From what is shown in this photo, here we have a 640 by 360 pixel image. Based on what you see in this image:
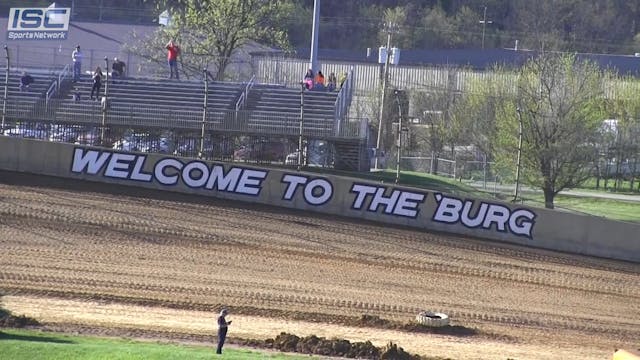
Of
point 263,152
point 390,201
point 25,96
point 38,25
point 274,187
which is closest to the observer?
point 390,201

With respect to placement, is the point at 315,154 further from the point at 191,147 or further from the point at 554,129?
the point at 554,129

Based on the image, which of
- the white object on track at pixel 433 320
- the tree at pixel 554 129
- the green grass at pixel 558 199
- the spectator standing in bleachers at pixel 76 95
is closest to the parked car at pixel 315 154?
the green grass at pixel 558 199

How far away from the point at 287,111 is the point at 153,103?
4.72m

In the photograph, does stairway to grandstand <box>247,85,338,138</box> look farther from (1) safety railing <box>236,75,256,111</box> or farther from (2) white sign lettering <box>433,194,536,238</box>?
(2) white sign lettering <box>433,194,536,238</box>

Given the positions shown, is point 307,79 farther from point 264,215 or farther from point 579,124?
point 264,215

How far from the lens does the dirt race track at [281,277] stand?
63.8ft

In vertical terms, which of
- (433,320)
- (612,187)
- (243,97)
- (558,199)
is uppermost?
(243,97)

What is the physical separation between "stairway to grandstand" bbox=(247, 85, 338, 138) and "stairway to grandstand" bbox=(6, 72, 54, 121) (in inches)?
285

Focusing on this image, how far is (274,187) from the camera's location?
29.5 meters

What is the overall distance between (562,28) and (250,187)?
303 ft

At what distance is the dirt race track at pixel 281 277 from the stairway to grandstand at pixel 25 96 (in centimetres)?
906

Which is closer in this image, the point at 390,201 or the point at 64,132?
the point at 390,201

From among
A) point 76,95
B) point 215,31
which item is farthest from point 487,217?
point 215,31

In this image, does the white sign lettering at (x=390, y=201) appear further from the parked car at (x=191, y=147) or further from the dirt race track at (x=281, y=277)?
the parked car at (x=191, y=147)
